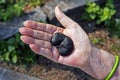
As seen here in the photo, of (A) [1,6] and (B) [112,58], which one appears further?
(A) [1,6]

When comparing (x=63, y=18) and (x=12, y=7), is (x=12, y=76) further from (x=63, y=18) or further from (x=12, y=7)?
(x=63, y=18)

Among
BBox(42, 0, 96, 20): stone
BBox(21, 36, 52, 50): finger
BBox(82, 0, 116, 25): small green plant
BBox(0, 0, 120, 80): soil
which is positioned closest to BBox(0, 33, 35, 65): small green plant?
BBox(0, 0, 120, 80): soil

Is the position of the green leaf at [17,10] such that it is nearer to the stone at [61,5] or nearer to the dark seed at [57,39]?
the stone at [61,5]

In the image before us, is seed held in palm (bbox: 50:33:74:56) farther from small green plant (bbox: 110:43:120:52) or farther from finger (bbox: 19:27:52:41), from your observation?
small green plant (bbox: 110:43:120:52)

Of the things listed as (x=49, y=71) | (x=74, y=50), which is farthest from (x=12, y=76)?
(x=74, y=50)

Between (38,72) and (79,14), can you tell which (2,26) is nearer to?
(38,72)

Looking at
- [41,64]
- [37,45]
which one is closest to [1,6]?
[41,64]

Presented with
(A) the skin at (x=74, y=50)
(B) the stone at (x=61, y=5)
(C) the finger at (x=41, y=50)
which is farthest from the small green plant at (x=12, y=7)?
(C) the finger at (x=41, y=50)
